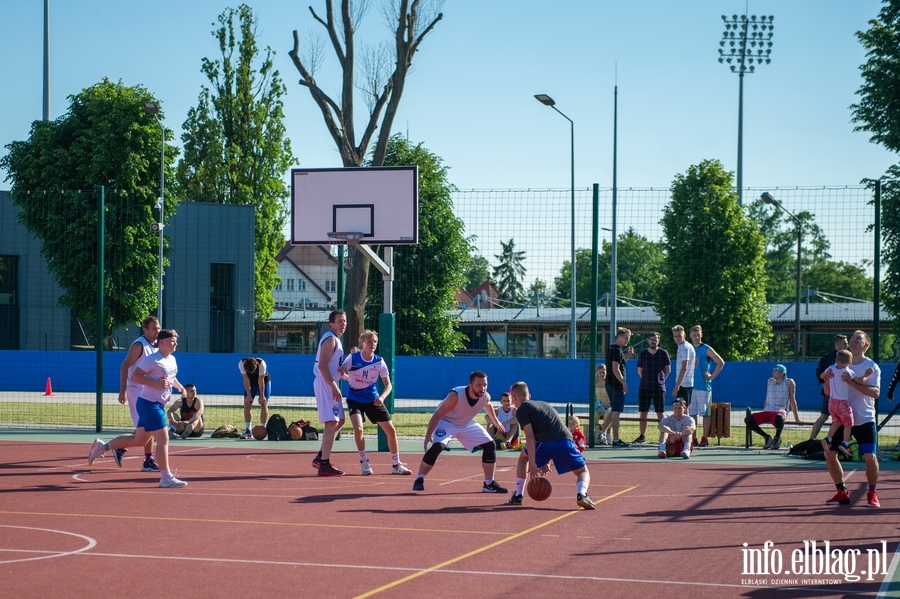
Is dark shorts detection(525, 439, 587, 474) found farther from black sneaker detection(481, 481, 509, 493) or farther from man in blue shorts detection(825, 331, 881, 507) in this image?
man in blue shorts detection(825, 331, 881, 507)

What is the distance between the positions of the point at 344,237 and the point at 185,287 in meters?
26.9

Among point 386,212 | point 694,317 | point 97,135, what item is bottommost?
point 694,317

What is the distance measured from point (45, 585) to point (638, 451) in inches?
461

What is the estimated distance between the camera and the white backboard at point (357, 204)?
18.1m

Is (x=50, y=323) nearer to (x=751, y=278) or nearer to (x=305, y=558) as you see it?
(x=751, y=278)

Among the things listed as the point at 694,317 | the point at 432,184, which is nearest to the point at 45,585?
the point at 694,317

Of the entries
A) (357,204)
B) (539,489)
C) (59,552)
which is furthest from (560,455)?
(357,204)

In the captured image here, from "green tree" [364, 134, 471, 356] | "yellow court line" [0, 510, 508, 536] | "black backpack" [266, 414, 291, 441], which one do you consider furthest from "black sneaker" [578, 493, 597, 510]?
"green tree" [364, 134, 471, 356]

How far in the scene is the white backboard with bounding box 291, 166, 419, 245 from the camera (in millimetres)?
18125

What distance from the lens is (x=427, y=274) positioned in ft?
115

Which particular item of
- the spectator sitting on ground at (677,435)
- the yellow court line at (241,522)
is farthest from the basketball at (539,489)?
the spectator sitting on ground at (677,435)

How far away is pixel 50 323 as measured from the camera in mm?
44812

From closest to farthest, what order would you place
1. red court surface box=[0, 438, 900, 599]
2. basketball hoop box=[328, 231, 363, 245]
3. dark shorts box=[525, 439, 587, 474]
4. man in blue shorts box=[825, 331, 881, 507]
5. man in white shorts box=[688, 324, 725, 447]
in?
red court surface box=[0, 438, 900, 599] → dark shorts box=[525, 439, 587, 474] → man in blue shorts box=[825, 331, 881, 507] → man in white shorts box=[688, 324, 725, 447] → basketball hoop box=[328, 231, 363, 245]

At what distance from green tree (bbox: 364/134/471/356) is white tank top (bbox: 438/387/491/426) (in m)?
17.6
